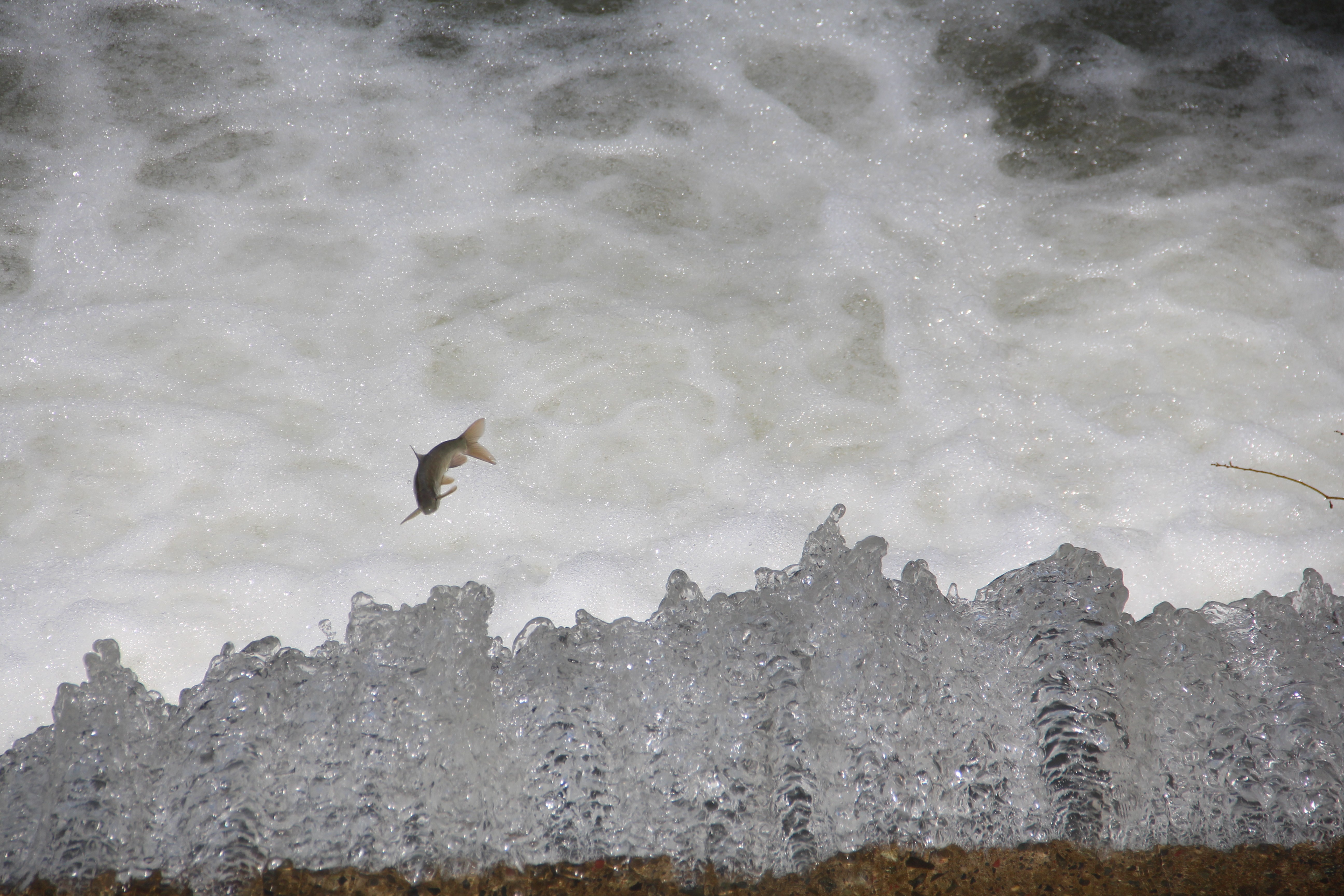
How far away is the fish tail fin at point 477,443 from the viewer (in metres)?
2.42

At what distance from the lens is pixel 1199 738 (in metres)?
1.84

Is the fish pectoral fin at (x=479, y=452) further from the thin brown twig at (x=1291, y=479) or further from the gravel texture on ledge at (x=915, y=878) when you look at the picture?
the thin brown twig at (x=1291, y=479)

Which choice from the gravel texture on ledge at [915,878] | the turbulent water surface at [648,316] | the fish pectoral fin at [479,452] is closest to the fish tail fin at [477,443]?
the fish pectoral fin at [479,452]

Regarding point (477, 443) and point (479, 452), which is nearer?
point (479, 452)

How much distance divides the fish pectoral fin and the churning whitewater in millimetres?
580

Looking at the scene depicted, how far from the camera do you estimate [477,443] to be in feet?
8.62

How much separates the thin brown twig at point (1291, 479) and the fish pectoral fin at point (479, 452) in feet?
7.57

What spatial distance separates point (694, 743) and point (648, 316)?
73.3 inches

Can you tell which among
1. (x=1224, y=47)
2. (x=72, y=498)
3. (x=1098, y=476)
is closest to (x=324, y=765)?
(x=72, y=498)

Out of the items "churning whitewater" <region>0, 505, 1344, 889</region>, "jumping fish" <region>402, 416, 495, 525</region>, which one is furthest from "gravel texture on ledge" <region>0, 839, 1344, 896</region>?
"jumping fish" <region>402, 416, 495, 525</region>

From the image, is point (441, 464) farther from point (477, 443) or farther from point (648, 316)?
point (648, 316)

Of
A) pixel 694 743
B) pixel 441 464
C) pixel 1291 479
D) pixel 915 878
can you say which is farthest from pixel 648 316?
pixel 1291 479

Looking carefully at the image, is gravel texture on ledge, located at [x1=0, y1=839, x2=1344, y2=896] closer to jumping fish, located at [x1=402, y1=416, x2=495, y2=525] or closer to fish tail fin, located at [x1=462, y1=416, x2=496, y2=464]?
jumping fish, located at [x1=402, y1=416, x2=495, y2=525]

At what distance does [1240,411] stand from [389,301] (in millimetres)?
3198
